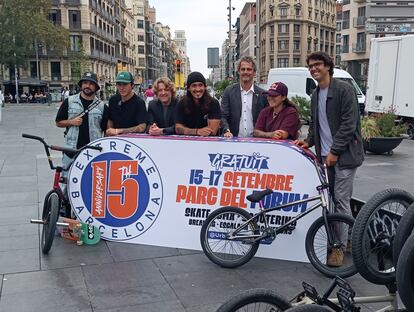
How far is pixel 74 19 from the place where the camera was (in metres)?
71.6

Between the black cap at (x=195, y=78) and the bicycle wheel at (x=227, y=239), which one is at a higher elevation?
the black cap at (x=195, y=78)

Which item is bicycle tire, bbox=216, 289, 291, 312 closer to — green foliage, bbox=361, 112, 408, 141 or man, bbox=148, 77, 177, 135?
man, bbox=148, 77, 177, 135

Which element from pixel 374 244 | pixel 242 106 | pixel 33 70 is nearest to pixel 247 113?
pixel 242 106

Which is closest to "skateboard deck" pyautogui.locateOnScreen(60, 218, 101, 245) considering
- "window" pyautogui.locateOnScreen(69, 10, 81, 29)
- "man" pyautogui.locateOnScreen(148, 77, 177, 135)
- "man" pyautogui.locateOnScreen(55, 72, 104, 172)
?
"man" pyautogui.locateOnScreen(55, 72, 104, 172)

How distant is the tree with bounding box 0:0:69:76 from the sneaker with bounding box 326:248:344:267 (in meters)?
45.0

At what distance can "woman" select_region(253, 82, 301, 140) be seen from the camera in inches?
195

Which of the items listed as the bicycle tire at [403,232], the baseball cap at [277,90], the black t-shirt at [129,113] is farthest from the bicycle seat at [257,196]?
the black t-shirt at [129,113]

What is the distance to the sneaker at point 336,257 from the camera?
4.45 m

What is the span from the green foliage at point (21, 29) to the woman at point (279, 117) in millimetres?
43787

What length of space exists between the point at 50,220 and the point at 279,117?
2.65m

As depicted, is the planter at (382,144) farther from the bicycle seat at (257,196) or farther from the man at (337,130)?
the bicycle seat at (257,196)

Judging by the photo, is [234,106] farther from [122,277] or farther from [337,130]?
[122,277]

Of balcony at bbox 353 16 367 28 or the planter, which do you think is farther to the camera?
balcony at bbox 353 16 367 28

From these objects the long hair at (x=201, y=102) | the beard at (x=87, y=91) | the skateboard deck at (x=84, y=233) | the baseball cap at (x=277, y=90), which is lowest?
the skateboard deck at (x=84, y=233)
